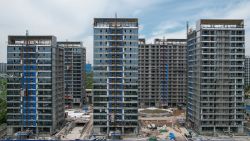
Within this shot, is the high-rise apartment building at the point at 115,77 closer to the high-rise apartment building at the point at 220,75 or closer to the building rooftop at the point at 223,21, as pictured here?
the high-rise apartment building at the point at 220,75

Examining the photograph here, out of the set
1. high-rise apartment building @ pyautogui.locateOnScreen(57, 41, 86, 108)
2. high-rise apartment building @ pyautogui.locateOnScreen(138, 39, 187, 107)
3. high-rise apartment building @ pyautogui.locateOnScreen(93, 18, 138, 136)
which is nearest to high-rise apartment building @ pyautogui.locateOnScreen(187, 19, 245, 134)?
high-rise apartment building @ pyautogui.locateOnScreen(93, 18, 138, 136)

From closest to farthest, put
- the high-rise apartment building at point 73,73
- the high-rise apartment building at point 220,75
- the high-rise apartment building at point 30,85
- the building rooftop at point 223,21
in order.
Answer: the high-rise apartment building at point 30,85, the high-rise apartment building at point 220,75, the building rooftop at point 223,21, the high-rise apartment building at point 73,73

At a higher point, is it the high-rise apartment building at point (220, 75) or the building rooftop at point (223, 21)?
the building rooftop at point (223, 21)

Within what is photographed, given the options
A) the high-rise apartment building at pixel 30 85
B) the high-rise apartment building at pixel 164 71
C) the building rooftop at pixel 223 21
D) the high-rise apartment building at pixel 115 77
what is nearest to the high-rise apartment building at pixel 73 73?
the high-rise apartment building at pixel 164 71

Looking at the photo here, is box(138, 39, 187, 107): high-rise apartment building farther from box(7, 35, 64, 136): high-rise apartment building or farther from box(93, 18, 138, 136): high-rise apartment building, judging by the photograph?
box(7, 35, 64, 136): high-rise apartment building

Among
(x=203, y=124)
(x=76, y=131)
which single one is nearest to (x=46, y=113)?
(x=76, y=131)

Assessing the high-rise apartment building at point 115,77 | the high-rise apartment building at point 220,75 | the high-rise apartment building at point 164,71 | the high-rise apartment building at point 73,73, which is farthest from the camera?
the high-rise apartment building at point 73,73
